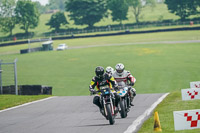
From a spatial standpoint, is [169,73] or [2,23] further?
[2,23]

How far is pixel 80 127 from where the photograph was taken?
14.8m

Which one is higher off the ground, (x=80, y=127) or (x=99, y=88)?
(x=99, y=88)

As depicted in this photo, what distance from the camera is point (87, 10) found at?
13562 cm

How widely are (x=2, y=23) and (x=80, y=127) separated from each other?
443 ft

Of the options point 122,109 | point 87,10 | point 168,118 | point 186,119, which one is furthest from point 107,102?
point 87,10

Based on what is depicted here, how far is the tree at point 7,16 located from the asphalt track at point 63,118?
123m

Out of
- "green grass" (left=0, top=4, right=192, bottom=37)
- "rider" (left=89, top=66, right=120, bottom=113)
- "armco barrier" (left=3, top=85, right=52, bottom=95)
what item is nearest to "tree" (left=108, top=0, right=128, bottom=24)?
"green grass" (left=0, top=4, right=192, bottom=37)

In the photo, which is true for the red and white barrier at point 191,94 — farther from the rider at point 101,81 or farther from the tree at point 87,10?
the tree at point 87,10

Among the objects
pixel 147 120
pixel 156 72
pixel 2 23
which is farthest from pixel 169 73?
pixel 2 23

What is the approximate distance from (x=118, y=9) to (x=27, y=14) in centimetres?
2998

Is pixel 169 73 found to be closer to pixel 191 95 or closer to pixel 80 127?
pixel 191 95

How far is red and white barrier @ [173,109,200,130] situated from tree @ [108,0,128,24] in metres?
125

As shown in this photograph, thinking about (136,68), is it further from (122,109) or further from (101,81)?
(101,81)

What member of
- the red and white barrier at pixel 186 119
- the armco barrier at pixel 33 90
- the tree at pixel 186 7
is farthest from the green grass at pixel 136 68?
the tree at pixel 186 7
